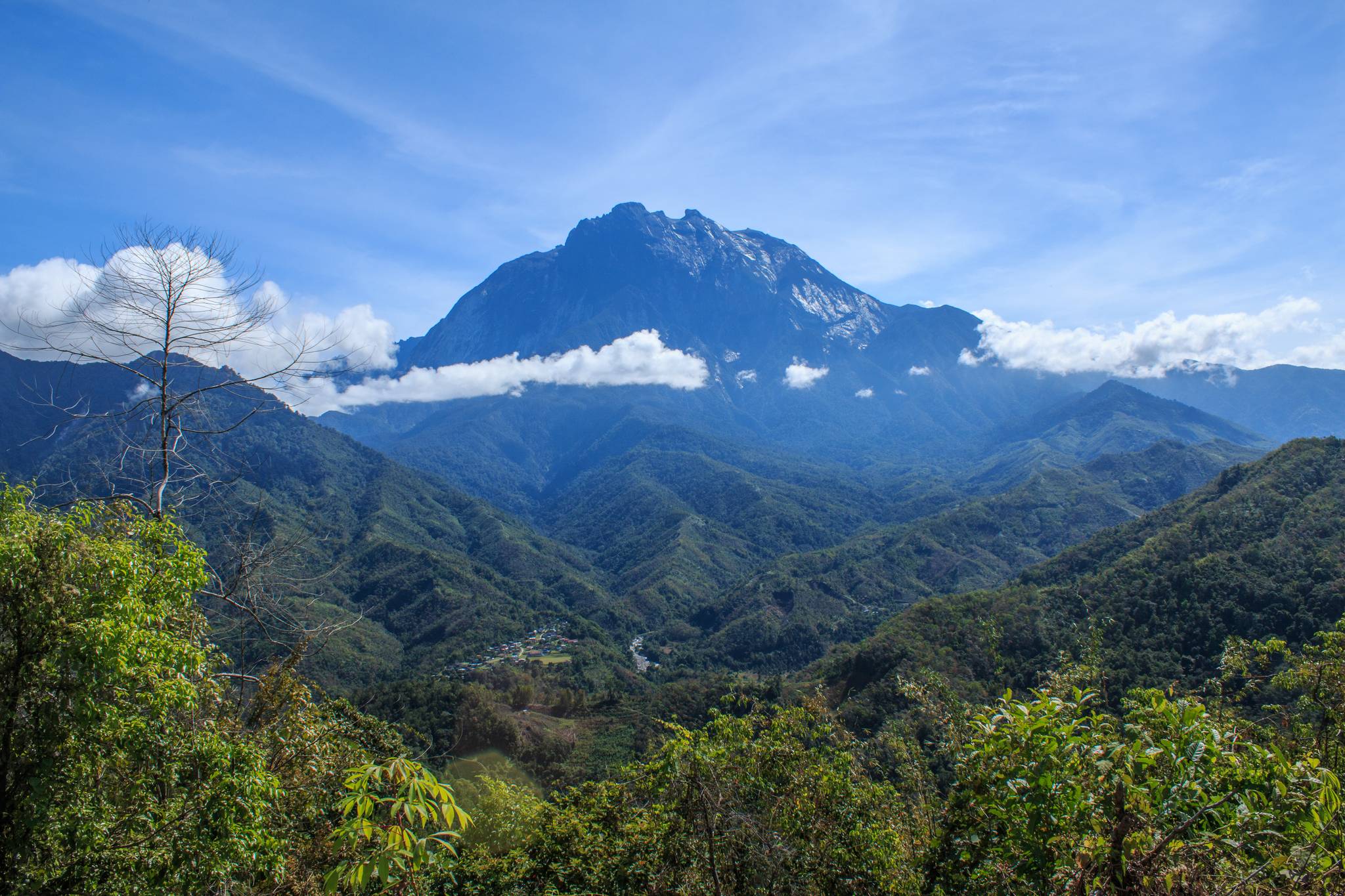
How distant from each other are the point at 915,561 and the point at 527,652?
326 feet

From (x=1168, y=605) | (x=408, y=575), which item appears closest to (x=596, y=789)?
(x=1168, y=605)

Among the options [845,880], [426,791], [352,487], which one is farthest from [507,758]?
[352,487]

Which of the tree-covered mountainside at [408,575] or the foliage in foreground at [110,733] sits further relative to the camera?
the tree-covered mountainside at [408,575]

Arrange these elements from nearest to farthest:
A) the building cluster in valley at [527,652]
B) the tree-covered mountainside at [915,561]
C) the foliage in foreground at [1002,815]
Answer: the foliage in foreground at [1002,815] → the building cluster in valley at [527,652] → the tree-covered mountainside at [915,561]

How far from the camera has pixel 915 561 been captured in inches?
6132

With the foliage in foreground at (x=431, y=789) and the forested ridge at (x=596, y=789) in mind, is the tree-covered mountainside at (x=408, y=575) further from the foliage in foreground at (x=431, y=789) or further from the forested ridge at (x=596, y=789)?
the foliage in foreground at (x=431, y=789)

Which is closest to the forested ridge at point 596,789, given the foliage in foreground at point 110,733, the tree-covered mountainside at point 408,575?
the foliage in foreground at point 110,733

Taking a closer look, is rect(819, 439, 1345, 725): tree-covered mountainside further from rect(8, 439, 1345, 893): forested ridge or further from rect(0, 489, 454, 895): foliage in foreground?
rect(0, 489, 454, 895): foliage in foreground

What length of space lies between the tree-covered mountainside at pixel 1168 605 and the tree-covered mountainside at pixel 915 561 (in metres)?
47.7

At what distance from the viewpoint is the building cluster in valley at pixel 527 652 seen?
102m

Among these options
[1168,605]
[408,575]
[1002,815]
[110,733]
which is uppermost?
[1002,815]

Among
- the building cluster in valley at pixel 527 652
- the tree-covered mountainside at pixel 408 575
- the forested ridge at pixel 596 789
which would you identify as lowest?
the building cluster in valley at pixel 527 652

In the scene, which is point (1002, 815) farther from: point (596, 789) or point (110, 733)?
point (596, 789)

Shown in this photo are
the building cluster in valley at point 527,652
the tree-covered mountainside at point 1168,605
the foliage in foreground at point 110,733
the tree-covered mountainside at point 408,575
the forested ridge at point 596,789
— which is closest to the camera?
the forested ridge at point 596,789
